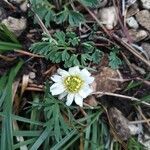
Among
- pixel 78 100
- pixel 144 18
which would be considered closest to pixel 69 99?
pixel 78 100

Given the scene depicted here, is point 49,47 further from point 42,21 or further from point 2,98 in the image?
point 2,98

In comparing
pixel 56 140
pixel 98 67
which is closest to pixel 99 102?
pixel 98 67

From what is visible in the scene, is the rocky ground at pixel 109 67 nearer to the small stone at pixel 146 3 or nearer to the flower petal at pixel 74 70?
the small stone at pixel 146 3

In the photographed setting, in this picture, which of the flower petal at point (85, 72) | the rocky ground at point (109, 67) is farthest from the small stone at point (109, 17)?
the flower petal at point (85, 72)

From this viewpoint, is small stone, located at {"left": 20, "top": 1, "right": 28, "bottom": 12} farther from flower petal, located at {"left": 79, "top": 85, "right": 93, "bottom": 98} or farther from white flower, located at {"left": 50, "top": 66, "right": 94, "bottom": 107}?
flower petal, located at {"left": 79, "top": 85, "right": 93, "bottom": 98}

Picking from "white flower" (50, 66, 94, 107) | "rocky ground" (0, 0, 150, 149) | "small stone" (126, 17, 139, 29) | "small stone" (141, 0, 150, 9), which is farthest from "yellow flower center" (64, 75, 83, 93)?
"small stone" (141, 0, 150, 9)

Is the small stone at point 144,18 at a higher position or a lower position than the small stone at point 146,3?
lower
